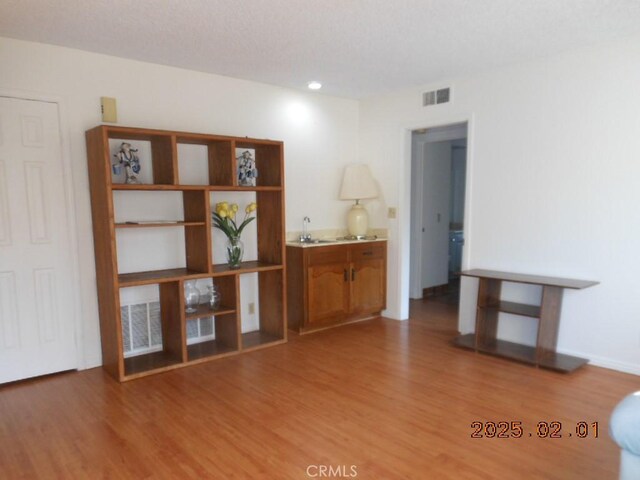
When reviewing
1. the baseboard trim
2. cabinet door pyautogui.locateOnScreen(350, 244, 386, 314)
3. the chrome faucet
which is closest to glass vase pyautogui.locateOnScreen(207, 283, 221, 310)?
the chrome faucet

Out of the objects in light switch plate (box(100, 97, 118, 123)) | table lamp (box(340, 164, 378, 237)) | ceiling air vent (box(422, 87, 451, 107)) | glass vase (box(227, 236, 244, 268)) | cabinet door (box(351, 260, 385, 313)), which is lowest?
cabinet door (box(351, 260, 385, 313))

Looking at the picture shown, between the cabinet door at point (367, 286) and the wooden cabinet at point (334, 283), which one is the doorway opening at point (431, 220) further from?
the wooden cabinet at point (334, 283)

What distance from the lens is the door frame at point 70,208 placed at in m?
3.14

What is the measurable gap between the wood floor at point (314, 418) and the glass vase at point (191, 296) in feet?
1.62

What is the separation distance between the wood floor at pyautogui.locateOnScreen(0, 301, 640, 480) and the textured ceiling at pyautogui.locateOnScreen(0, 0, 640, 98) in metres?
2.36

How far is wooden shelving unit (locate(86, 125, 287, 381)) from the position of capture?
310cm

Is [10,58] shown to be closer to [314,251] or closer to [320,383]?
[314,251]

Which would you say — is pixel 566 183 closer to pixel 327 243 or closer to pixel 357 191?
pixel 357 191

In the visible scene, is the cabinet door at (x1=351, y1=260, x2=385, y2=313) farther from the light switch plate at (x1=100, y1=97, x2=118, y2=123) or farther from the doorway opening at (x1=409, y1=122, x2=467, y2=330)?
the light switch plate at (x1=100, y1=97, x2=118, y2=123)

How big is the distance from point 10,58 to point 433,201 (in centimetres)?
457

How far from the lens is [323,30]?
9.40ft

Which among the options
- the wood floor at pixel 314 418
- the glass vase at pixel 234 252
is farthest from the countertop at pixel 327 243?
the wood floor at pixel 314 418
